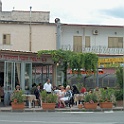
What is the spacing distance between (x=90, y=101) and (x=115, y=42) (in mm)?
29538

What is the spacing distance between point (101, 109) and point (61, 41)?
1054 inches

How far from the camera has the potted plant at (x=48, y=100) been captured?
28.2 meters

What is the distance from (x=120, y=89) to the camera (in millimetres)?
33031

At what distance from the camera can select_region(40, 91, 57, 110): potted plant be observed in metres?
28.2

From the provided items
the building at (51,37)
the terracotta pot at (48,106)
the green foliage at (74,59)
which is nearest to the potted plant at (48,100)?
the terracotta pot at (48,106)

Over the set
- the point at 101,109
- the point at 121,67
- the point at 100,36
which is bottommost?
the point at 101,109

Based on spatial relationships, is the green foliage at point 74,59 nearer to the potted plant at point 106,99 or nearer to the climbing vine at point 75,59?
the climbing vine at point 75,59

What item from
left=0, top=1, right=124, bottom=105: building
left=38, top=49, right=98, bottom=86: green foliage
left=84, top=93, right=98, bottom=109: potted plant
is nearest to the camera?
left=84, top=93, right=98, bottom=109: potted plant

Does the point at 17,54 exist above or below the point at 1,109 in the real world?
above

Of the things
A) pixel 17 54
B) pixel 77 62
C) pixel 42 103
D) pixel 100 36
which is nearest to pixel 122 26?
pixel 100 36

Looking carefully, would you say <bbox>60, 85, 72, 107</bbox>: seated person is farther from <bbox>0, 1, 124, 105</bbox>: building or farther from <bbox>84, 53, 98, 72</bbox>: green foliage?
<bbox>84, 53, 98, 72</bbox>: green foliage

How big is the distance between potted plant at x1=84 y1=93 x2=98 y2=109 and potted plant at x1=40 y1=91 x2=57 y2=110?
201 cm

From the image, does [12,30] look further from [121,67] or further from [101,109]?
[101,109]

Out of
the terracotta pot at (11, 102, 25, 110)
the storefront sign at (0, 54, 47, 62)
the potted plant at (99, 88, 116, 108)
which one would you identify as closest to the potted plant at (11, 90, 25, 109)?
the terracotta pot at (11, 102, 25, 110)
